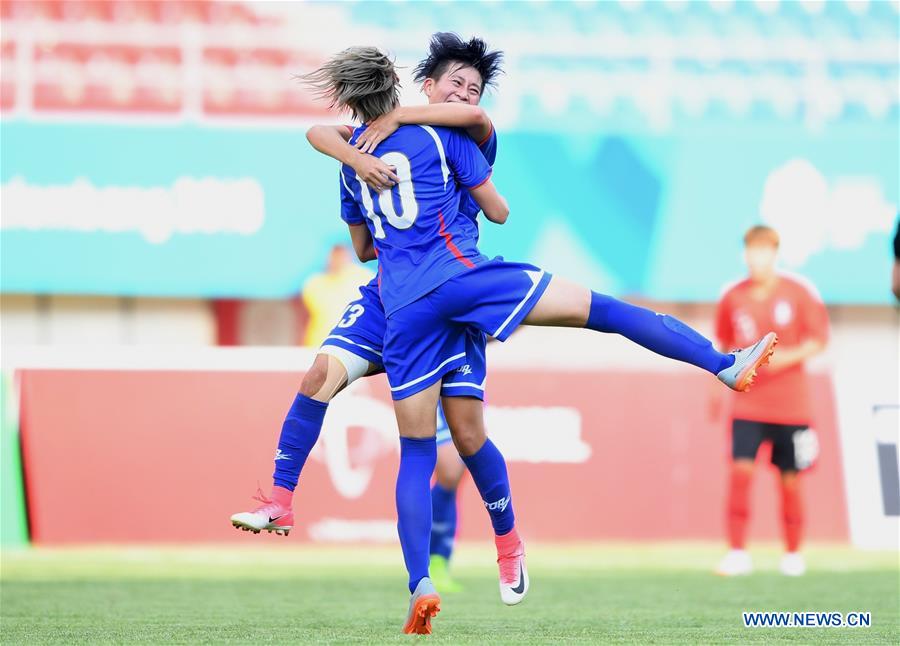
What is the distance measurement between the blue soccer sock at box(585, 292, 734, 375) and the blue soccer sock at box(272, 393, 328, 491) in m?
1.00

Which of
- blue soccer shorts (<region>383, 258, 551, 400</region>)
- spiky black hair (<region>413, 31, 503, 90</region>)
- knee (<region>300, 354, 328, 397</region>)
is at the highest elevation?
spiky black hair (<region>413, 31, 503, 90</region>)

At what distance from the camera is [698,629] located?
4.72 metres

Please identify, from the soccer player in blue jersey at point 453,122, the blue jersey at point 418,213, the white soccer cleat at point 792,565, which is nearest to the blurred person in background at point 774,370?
the white soccer cleat at point 792,565

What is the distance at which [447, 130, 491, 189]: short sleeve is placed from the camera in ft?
14.8

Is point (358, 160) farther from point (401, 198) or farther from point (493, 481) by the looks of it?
point (493, 481)

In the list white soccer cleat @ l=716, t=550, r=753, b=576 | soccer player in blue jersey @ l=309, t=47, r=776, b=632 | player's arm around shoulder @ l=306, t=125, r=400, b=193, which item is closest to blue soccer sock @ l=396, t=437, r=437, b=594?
soccer player in blue jersey @ l=309, t=47, r=776, b=632

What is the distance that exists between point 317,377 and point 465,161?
34.5 inches

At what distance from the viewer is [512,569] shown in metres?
4.84

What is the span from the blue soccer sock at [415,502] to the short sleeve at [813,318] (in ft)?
14.6

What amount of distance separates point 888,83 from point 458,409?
9.07m

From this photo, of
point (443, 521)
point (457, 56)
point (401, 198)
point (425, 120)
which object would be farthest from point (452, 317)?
point (443, 521)

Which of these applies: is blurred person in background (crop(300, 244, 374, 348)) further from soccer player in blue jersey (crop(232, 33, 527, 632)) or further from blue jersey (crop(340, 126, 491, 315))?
blue jersey (crop(340, 126, 491, 315))

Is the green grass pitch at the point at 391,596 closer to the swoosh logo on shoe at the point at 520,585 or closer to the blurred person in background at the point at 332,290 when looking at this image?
the swoosh logo on shoe at the point at 520,585

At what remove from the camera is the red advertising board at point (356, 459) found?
9.42 meters
